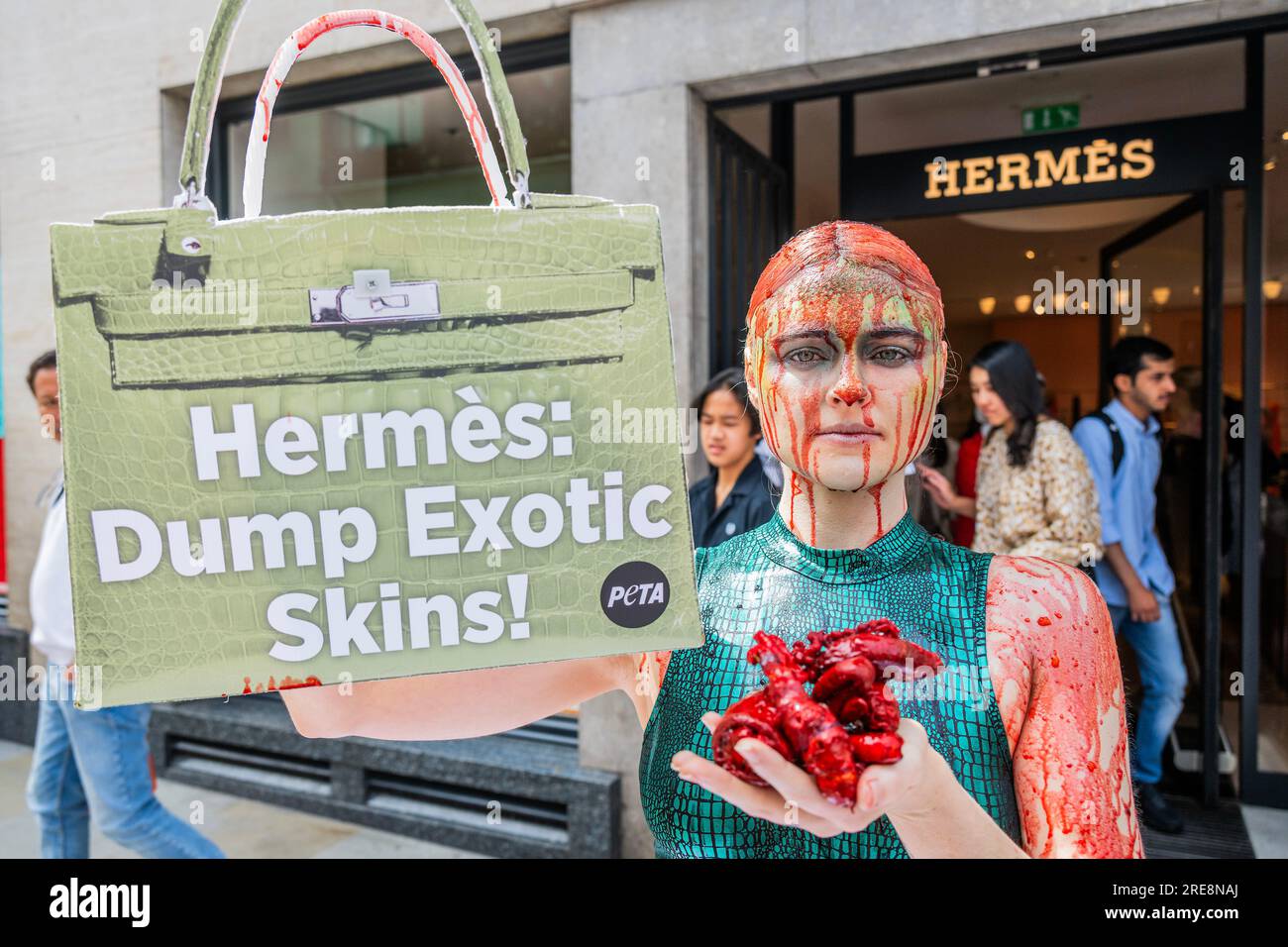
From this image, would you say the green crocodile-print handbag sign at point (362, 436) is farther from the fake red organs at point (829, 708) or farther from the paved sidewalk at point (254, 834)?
the paved sidewalk at point (254, 834)

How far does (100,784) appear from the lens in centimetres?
296

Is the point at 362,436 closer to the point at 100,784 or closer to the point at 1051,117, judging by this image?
the point at 100,784

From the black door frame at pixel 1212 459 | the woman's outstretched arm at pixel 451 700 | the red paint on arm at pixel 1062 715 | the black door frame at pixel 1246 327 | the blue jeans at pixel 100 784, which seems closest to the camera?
the red paint on arm at pixel 1062 715

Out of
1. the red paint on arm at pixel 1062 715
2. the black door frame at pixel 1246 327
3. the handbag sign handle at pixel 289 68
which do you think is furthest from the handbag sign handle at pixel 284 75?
the black door frame at pixel 1246 327

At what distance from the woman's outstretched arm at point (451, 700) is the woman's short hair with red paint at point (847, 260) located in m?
0.49

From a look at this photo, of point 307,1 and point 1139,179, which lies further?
point 307,1

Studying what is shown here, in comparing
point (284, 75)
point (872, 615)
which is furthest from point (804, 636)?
point (284, 75)

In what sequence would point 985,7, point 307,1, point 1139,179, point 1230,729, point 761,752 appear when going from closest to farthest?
1. point 761,752
2. point 985,7
3. point 1139,179
4. point 307,1
5. point 1230,729
